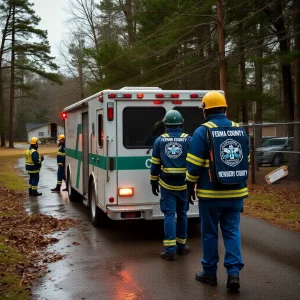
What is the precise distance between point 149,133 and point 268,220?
3364mm

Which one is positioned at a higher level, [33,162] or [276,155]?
[33,162]

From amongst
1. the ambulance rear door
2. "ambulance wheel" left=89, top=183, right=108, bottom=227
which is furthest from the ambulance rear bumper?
"ambulance wheel" left=89, top=183, right=108, bottom=227

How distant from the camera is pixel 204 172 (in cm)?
523

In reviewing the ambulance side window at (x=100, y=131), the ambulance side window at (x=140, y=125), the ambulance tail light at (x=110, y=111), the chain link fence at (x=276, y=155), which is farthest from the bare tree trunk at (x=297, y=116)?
the ambulance tail light at (x=110, y=111)

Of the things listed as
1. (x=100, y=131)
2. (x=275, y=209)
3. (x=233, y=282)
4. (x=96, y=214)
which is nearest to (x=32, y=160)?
(x=96, y=214)

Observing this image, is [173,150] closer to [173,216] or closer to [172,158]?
[172,158]

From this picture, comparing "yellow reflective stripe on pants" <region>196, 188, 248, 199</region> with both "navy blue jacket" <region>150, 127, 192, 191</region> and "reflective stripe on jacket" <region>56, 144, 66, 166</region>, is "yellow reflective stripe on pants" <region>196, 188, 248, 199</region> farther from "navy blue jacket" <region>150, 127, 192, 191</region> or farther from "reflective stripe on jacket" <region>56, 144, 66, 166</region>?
→ "reflective stripe on jacket" <region>56, 144, 66, 166</region>

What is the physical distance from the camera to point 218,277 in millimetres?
5715

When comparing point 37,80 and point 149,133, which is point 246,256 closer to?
point 149,133

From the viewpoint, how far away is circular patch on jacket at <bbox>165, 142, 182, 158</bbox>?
677 cm

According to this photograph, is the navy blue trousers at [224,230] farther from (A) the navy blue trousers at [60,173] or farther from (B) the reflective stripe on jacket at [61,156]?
(A) the navy blue trousers at [60,173]

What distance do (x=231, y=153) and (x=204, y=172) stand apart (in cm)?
38

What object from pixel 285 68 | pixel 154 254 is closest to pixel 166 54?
pixel 285 68

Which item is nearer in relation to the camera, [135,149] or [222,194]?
[222,194]
